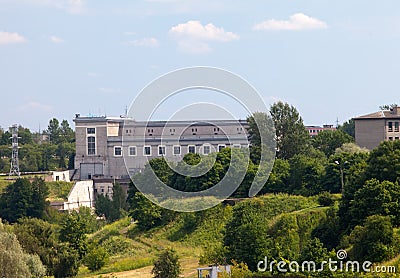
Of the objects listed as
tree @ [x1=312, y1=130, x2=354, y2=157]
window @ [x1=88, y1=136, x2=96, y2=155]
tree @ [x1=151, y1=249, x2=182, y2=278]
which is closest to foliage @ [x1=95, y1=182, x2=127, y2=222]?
window @ [x1=88, y1=136, x2=96, y2=155]

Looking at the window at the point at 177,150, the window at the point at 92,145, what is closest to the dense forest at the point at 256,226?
the window at the point at 177,150

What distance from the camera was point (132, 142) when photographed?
211ft

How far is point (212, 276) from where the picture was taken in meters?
21.6

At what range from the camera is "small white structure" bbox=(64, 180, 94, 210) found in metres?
57.6

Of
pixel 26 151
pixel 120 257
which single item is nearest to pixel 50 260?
pixel 120 257

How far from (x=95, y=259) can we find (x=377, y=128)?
21.3 metres

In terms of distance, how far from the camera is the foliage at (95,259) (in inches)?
1198

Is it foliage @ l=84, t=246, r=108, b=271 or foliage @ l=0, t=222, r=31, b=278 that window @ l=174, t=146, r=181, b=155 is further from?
foliage @ l=0, t=222, r=31, b=278

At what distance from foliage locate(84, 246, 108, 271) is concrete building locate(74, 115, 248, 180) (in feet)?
102

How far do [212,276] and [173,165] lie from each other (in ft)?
70.9

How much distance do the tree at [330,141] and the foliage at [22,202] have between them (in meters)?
17.8

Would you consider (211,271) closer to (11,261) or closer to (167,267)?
(167,267)

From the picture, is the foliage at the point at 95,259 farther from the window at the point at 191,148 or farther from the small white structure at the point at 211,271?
the window at the point at 191,148

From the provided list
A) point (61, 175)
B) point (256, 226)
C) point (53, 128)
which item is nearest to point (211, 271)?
point (256, 226)
